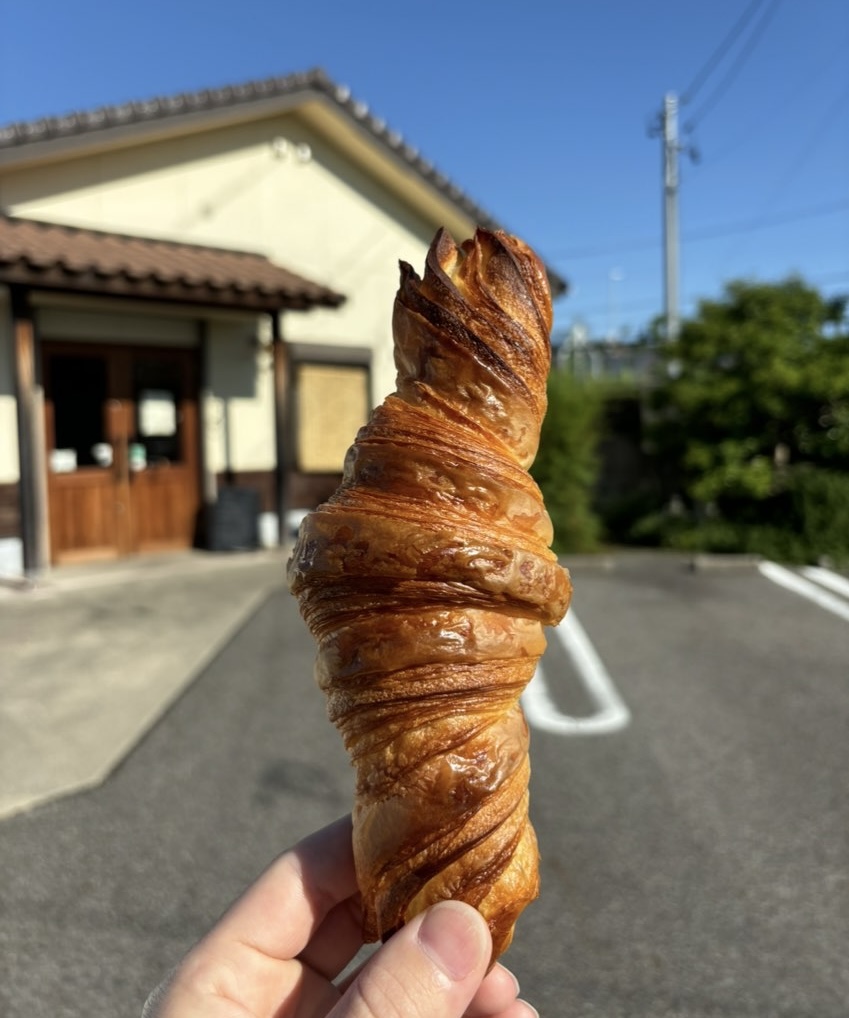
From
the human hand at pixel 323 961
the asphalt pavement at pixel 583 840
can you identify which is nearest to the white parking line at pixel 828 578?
the asphalt pavement at pixel 583 840

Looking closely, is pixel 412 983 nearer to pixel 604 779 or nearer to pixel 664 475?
pixel 604 779

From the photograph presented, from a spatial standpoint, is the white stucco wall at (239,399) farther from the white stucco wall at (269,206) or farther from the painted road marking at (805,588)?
the painted road marking at (805,588)

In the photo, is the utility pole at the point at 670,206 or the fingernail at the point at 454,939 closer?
the fingernail at the point at 454,939

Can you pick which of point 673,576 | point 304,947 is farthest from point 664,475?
point 304,947

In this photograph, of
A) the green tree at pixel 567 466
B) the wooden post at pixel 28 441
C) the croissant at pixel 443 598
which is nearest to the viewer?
the croissant at pixel 443 598

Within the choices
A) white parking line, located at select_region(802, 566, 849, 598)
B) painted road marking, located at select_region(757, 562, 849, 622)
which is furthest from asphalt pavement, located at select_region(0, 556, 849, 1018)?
white parking line, located at select_region(802, 566, 849, 598)

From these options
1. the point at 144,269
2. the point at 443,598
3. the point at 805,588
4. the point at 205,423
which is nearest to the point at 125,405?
the point at 205,423

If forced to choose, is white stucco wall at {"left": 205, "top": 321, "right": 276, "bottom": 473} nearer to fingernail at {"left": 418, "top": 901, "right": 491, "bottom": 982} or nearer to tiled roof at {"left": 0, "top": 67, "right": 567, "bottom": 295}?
tiled roof at {"left": 0, "top": 67, "right": 567, "bottom": 295}
